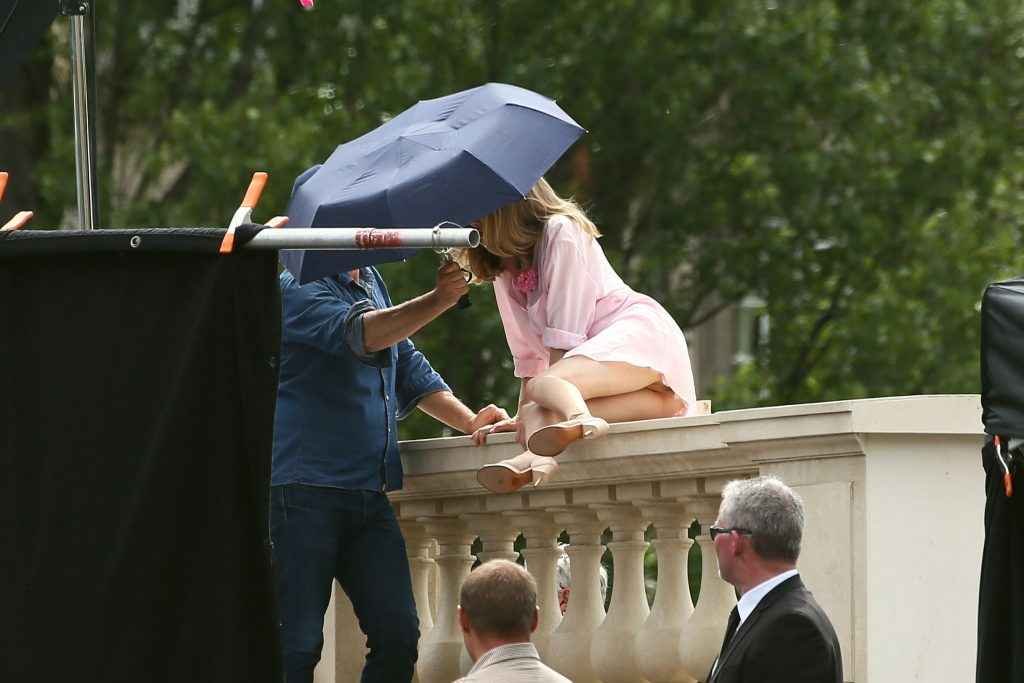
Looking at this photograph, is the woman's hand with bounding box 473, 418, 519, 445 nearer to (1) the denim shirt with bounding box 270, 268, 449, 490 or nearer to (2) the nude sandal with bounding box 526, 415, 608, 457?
(1) the denim shirt with bounding box 270, 268, 449, 490

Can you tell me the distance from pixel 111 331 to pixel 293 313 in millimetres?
2040

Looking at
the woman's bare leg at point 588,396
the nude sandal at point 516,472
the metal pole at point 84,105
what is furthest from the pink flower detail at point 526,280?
the metal pole at point 84,105

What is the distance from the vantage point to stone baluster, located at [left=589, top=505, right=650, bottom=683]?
6484 millimetres

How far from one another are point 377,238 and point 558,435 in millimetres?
2053

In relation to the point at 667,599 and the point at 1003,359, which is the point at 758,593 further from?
the point at 667,599

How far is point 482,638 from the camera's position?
4934mm

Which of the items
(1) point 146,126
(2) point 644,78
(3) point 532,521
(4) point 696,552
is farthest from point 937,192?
(3) point 532,521

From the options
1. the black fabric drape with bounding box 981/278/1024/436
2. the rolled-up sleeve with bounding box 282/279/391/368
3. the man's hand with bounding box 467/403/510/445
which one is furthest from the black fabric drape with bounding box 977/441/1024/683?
the man's hand with bounding box 467/403/510/445

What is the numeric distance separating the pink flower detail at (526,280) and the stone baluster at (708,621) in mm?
1033

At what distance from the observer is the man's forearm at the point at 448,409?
6992mm

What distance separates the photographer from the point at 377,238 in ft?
13.4

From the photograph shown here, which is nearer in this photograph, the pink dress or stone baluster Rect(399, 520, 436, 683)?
the pink dress

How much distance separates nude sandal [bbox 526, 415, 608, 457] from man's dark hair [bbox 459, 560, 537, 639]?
3.55 feet

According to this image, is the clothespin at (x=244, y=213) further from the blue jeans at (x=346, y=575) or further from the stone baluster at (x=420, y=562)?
the stone baluster at (x=420, y=562)
